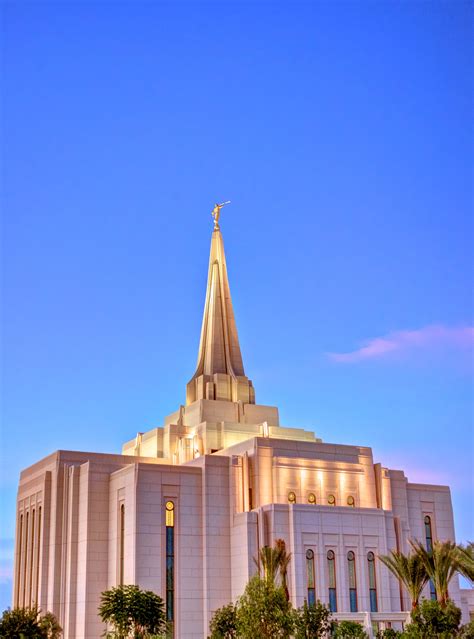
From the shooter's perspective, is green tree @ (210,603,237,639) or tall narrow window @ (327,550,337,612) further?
tall narrow window @ (327,550,337,612)

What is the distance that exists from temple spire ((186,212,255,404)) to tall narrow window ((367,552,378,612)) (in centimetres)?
1388

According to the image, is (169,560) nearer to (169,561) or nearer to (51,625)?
(169,561)

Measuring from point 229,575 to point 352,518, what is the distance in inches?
284

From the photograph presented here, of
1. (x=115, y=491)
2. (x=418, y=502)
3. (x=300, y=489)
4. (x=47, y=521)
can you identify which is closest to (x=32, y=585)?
(x=47, y=521)

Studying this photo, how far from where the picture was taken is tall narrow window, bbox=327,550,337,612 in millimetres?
47844

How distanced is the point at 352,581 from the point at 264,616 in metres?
15.8

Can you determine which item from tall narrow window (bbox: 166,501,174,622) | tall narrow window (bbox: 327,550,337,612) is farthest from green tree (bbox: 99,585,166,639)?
tall narrow window (bbox: 327,550,337,612)

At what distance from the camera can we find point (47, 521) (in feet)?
176

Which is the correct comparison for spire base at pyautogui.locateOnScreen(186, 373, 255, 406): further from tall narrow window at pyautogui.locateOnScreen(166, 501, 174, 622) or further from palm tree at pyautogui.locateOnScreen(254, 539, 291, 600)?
palm tree at pyautogui.locateOnScreen(254, 539, 291, 600)

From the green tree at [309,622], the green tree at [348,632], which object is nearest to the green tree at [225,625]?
the green tree at [309,622]

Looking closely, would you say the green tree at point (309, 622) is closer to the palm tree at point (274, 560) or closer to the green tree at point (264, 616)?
the green tree at point (264, 616)

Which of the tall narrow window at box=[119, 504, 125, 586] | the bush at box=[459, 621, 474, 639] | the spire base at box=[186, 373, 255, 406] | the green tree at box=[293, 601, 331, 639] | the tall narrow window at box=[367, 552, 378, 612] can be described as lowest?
the bush at box=[459, 621, 474, 639]

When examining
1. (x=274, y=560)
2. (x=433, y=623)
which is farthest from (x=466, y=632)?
(x=274, y=560)

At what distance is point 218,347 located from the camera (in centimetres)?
6109
